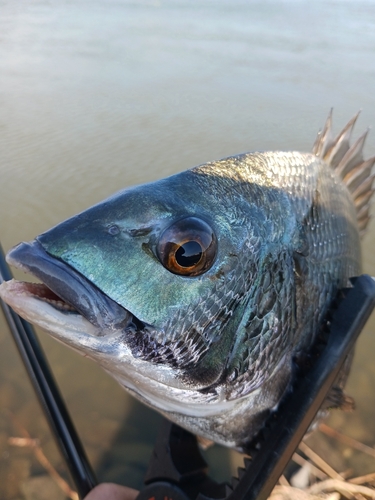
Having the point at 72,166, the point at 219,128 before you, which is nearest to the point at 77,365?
the point at 72,166

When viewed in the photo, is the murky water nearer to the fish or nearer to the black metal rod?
the black metal rod

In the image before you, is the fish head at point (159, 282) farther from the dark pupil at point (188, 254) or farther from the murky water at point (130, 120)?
the murky water at point (130, 120)

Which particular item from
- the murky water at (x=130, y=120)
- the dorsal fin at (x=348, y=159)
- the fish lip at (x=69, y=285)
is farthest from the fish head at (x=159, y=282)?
the murky water at (x=130, y=120)

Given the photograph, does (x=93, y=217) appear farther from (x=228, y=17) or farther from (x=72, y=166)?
(x=228, y=17)

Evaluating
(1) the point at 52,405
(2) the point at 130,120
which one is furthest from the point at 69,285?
(2) the point at 130,120

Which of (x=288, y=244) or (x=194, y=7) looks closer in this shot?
(x=288, y=244)

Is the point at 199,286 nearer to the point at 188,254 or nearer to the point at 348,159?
the point at 188,254
